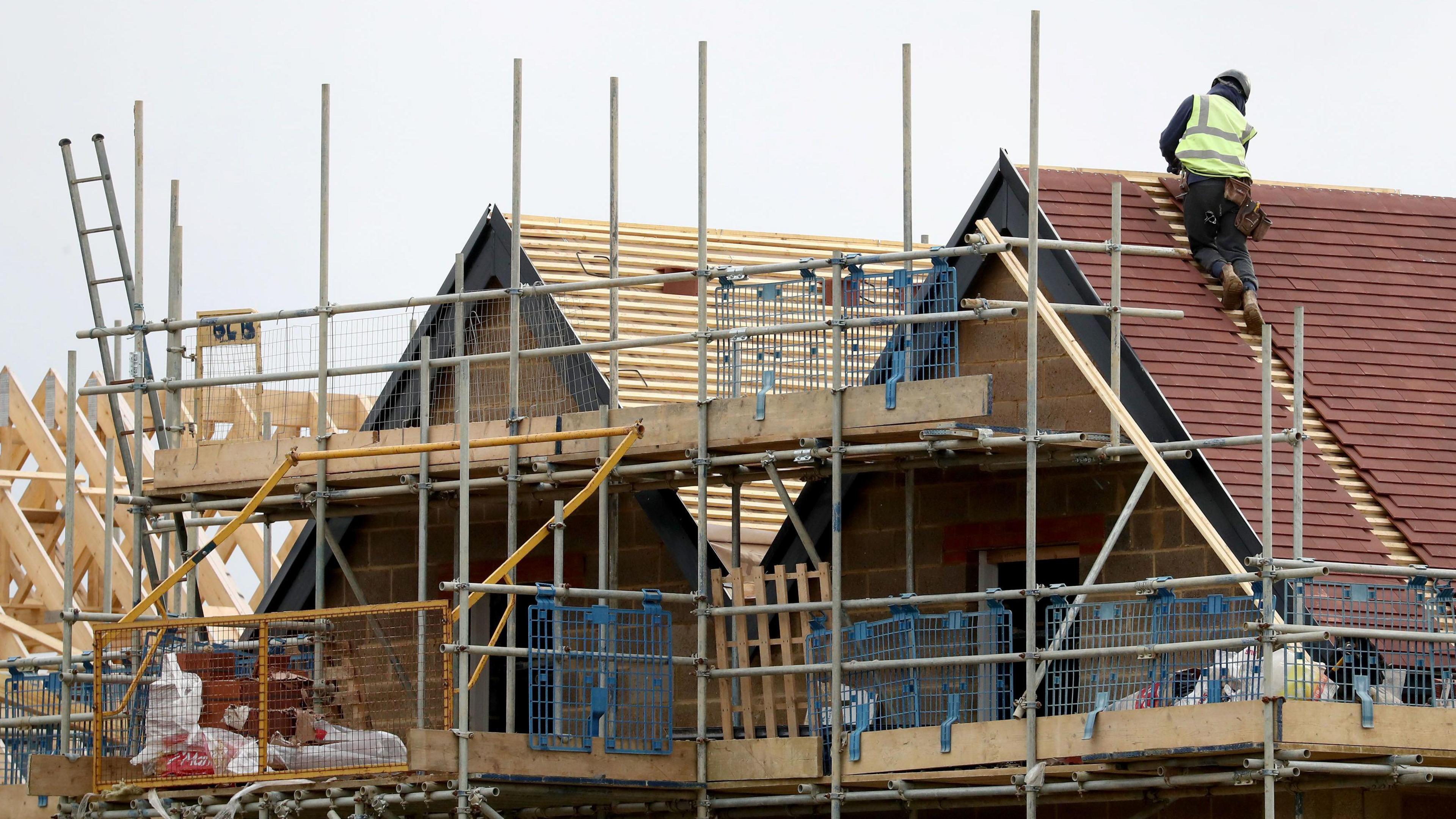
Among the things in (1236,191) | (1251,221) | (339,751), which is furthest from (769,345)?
(339,751)

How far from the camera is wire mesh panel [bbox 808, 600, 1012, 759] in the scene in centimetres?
1880

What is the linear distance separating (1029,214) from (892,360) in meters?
1.55

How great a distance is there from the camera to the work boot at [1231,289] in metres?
20.5

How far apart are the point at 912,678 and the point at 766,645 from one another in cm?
143

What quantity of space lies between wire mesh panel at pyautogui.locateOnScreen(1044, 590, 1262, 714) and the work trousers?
10.4 ft

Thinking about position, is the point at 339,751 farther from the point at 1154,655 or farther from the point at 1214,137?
the point at 1214,137

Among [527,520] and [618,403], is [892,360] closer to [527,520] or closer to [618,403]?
[618,403]

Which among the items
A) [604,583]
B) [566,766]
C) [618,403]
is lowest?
[566,766]

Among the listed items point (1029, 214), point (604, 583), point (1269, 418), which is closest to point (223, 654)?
point (604, 583)

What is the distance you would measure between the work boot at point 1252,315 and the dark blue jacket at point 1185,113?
1405mm

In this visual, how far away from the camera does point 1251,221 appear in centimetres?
2105

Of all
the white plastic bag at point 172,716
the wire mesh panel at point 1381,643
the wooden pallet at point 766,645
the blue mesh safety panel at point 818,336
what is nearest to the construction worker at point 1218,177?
the blue mesh safety panel at point 818,336

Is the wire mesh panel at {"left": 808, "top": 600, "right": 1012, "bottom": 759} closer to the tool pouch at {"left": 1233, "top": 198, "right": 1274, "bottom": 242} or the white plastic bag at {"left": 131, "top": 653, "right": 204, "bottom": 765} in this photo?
the tool pouch at {"left": 1233, "top": 198, "right": 1274, "bottom": 242}

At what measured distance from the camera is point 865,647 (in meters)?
19.7
